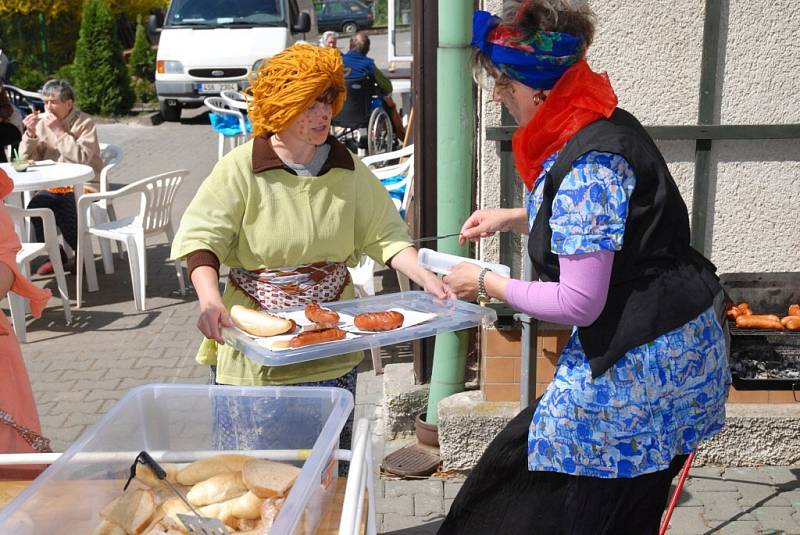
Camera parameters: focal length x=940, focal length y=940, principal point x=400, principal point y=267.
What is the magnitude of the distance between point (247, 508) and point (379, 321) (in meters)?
0.94

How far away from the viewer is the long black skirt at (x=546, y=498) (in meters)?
2.43

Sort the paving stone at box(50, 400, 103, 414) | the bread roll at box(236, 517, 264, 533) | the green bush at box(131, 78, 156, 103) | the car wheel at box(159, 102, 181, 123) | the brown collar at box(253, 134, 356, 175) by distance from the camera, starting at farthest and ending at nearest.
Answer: the green bush at box(131, 78, 156, 103) < the car wheel at box(159, 102, 181, 123) < the paving stone at box(50, 400, 103, 414) < the brown collar at box(253, 134, 356, 175) < the bread roll at box(236, 517, 264, 533)

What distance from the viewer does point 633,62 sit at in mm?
4012

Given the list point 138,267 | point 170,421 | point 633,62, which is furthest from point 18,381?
point 138,267

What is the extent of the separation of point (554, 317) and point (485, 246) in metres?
1.98

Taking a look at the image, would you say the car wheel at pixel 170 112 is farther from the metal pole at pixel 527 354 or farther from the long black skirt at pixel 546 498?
the long black skirt at pixel 546 498

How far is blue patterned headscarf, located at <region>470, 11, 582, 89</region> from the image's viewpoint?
231 cm

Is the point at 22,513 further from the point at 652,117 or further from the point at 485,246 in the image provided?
the point at 652,117

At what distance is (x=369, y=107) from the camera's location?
11.1 m

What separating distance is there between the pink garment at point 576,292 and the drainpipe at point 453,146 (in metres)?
1.94

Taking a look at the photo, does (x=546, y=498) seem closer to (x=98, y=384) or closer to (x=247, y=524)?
(x=247, y=524)

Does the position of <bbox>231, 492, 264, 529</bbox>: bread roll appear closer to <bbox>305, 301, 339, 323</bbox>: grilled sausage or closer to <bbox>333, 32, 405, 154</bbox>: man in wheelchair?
<bbox>305, 301, 339, 323</bbox>: grilled sausage

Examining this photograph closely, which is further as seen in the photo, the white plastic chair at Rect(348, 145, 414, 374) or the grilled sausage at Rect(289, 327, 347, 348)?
the white plastic chair at Rect(348, 145, 414, 374)

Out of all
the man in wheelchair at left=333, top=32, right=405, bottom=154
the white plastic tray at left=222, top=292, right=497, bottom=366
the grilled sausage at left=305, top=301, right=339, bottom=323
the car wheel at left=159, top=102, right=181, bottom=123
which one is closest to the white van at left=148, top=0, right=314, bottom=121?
the car wheel at left=159, top=102, right=181, bottom=123
